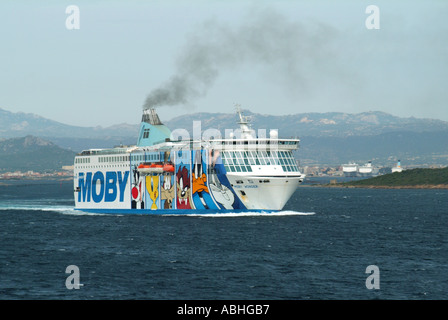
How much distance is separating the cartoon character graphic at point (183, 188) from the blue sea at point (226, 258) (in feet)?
7.84

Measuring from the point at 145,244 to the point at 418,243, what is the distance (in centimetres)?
2294

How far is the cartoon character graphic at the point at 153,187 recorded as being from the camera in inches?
3300

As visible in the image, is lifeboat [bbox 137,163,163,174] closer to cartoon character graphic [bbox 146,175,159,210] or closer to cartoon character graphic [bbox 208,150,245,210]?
cartoon character graphic [bbox 146,175,159,210]

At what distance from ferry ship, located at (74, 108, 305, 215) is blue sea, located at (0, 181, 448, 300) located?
239cm

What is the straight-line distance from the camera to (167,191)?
3246 inches

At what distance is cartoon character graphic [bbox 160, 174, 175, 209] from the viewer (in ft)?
269

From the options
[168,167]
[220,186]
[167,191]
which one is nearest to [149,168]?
[168,167]

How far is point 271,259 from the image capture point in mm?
50688

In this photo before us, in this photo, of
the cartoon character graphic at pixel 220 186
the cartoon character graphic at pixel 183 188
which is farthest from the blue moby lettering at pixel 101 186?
the cartoon character graphic at pixel 220 186

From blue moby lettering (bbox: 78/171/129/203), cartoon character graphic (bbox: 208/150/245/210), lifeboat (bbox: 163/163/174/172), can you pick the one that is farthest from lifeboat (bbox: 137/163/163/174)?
cartoon character graphic (bbox: 208/150/245/210)

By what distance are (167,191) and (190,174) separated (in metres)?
4.92

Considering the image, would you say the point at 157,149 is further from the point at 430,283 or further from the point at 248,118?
the point at 430,283

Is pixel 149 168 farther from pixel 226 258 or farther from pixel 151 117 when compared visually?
pixel 226 258
